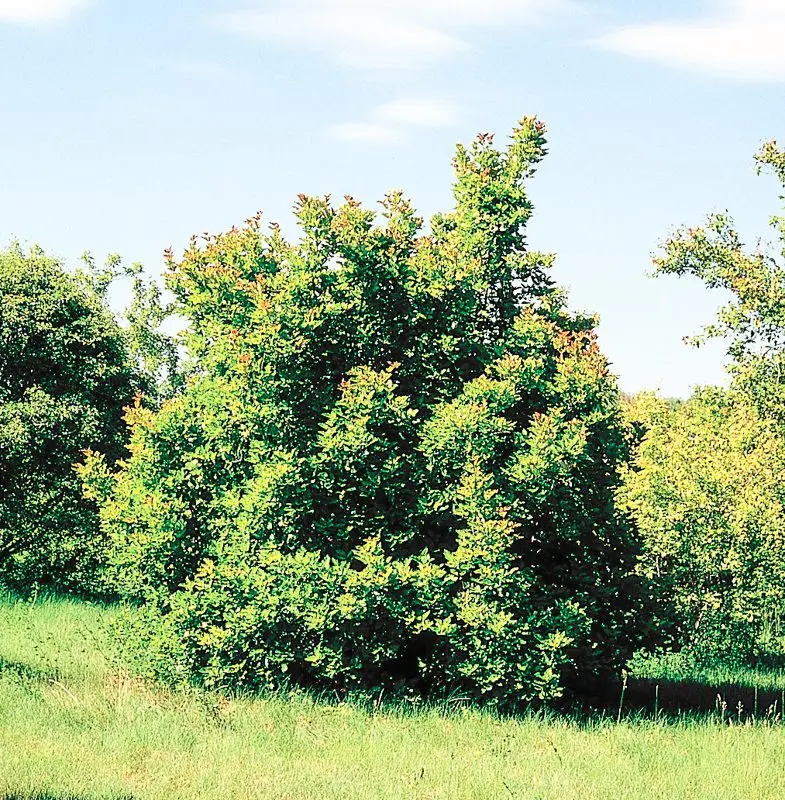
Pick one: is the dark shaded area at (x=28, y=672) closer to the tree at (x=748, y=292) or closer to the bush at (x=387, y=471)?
the bush at (x=387, y=471)

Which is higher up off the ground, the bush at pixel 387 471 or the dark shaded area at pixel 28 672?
the bush at pixel 387 471

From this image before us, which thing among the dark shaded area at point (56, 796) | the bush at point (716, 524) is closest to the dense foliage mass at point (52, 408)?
the bush at point (716, 524)

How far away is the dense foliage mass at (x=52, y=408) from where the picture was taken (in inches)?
908

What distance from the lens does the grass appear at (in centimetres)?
877

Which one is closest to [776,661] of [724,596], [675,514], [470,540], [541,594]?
[724,596]

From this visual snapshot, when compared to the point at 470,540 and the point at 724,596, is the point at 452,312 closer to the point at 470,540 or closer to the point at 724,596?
the point at 470,540

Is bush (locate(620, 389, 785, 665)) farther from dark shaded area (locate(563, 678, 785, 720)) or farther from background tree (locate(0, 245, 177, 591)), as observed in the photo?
background tree (locate(0, 245, 177, 591))

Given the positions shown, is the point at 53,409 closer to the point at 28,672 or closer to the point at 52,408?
the point at 52,408

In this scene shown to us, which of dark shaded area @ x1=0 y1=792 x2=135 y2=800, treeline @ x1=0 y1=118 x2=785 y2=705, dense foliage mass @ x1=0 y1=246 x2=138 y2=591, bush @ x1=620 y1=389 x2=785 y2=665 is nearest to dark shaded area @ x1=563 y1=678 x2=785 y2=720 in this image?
treeline @ x1=0 y1=118 x2=785 y2=705

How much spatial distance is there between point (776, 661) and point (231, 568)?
494 inches

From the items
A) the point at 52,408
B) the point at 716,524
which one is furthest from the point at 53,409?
the point at 716,524

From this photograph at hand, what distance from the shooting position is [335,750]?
10.0m

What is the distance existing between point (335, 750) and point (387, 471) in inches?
136

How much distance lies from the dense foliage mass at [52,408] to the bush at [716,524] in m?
11.1
